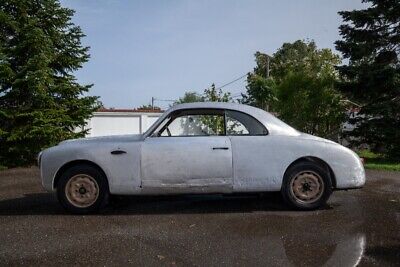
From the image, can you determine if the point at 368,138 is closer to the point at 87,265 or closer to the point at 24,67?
the point at 24,67

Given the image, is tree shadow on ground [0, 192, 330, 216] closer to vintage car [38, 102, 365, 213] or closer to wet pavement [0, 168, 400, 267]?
wet pavement [0, 168, 400, 267]

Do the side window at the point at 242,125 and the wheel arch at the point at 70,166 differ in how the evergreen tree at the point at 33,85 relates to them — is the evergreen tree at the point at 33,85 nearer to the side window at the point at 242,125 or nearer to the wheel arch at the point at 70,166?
the wheel arch at the point at 70,166

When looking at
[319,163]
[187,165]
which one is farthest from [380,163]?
[187,165]

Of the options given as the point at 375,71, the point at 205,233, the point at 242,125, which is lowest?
the point at 205,233

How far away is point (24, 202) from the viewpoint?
674cm

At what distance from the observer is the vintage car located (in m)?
5.61

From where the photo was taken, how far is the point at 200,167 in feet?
18.3

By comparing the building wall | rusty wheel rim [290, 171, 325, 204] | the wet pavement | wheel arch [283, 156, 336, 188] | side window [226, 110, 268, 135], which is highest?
the building wall

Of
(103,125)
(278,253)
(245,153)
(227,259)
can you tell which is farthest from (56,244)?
(103,125)

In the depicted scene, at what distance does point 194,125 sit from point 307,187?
5.87 ft

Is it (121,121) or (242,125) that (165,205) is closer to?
(242,125)

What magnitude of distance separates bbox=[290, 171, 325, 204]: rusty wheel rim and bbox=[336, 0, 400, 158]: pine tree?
9.53 metres

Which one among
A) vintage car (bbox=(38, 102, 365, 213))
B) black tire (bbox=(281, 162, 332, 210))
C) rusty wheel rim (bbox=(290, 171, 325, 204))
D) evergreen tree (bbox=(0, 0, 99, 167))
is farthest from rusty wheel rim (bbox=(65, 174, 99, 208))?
evergreen tree (bbox=(0, 0, 99, 167))

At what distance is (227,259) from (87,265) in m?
1.24
